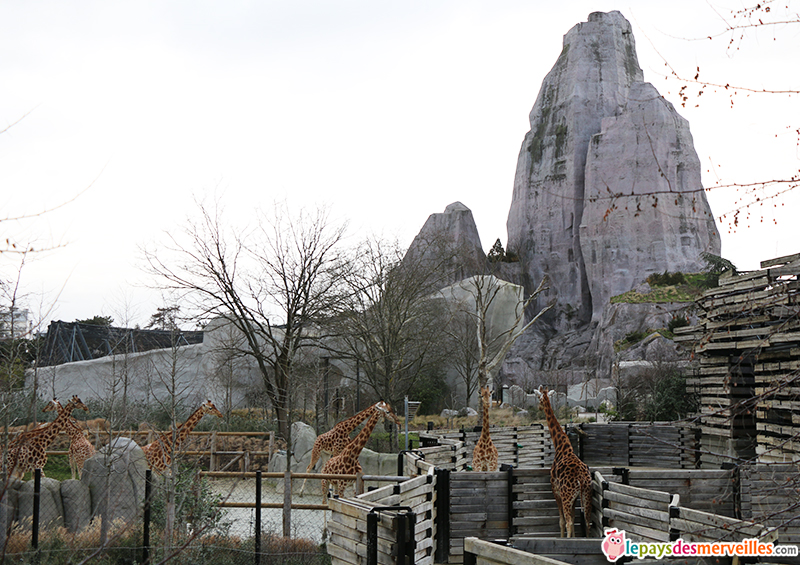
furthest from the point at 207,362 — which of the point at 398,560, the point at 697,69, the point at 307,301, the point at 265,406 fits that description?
the point at 697,69

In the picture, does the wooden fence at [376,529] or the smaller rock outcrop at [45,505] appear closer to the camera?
the wooden fence at [376,529]

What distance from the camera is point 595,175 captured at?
51.9 m

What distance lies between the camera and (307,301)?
64.5 ft

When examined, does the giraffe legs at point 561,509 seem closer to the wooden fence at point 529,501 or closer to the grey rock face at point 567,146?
the wooden fence at point 529,501

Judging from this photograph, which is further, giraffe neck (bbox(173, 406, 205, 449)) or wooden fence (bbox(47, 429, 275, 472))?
wooden fence (bbox(47, 429, 275, 472))

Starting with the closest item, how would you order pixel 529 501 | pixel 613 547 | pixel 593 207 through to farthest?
pixel 613 547, pixel 529 501, pixel 593 207

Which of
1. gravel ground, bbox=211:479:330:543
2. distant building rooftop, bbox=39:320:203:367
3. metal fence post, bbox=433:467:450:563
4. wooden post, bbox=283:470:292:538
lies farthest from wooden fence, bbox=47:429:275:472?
distant building rooftop, bbox=39:320:203:367

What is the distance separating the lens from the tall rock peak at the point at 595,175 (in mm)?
49906

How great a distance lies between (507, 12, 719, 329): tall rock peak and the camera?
4991 cm

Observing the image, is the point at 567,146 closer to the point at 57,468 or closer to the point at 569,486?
the point at 57,468

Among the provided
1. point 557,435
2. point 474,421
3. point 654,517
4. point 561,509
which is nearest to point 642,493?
point 654,517

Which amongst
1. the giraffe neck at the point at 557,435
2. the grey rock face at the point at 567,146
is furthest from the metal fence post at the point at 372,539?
the grey rock face at the point at 567,146

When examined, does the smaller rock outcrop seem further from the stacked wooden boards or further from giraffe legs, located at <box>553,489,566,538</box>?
the stacked wooden boards

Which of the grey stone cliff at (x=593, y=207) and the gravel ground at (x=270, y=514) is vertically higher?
the grey stone cliff at (x=593, y=207)
